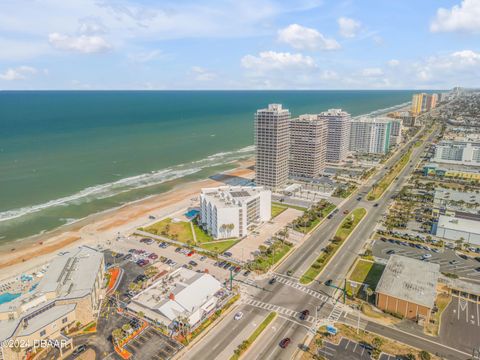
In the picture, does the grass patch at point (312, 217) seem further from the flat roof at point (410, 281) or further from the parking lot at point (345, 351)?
the parking lot at point (345, 351)

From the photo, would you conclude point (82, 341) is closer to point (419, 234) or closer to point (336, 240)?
point (336, 240)

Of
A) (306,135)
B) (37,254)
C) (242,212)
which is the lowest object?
(37,254)

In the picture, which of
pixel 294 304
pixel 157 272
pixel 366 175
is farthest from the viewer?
pixel 366 175

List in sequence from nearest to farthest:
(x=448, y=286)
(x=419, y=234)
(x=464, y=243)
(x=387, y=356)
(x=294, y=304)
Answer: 1. (x=387, y=356)
2. (x=294, y=304)
3. (x=448, y=286)
4. (x=464, y=243)
5. (x=419, y=234)

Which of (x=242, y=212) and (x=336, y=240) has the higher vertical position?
(x=242, y=212)

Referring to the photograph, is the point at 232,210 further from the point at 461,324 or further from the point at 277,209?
the point at 461,324

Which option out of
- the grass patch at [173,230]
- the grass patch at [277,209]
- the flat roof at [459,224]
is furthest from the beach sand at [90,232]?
the flat roof at [459,224]

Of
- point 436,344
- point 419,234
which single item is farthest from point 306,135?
point 436,344
